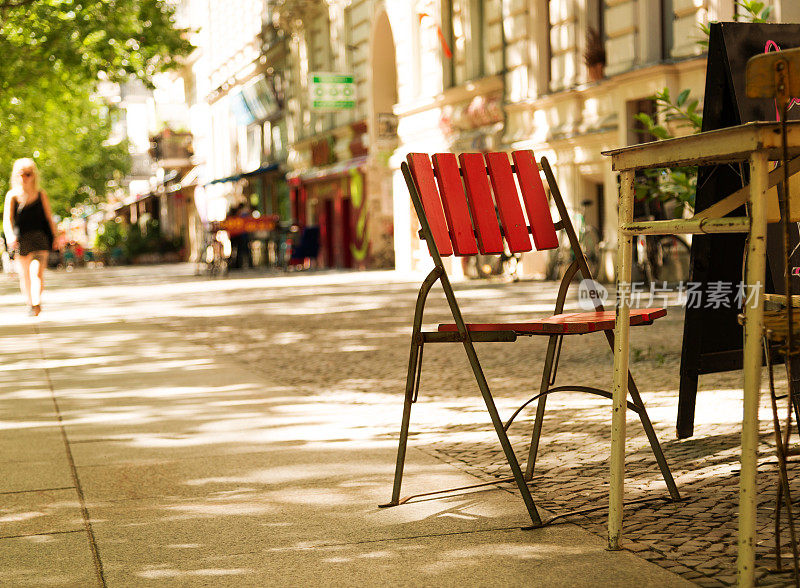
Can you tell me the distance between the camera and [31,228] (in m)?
13.3

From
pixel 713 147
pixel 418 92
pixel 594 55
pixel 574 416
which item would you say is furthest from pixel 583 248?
pixel 713 147

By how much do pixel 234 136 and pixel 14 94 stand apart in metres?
21.9

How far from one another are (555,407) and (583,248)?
11.9 metres

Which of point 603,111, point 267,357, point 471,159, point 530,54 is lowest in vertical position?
point 267,357

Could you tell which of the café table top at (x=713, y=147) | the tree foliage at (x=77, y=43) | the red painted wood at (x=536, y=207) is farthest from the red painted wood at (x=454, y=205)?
the tree foliage at (x=77, y=43)

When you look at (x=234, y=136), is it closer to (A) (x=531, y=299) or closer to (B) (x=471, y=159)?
(A) (x=531, y=299)

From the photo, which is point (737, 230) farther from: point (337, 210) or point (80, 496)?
point (337, 210)

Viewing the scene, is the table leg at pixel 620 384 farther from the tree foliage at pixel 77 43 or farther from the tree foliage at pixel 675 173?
the tree foliage at pixel 77 43

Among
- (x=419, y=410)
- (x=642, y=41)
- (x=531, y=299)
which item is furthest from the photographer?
(x=642, y=41)

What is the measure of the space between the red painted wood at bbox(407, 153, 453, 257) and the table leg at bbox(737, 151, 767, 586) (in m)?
1.32

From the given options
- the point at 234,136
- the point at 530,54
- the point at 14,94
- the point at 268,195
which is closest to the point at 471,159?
the point at 530,54

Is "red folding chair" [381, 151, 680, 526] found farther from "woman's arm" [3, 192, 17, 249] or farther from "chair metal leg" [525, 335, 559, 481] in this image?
"woman's arm" [3, 192, 17, 249]

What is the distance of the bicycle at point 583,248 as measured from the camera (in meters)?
17.4

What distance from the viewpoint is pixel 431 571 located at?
3.30 metres
